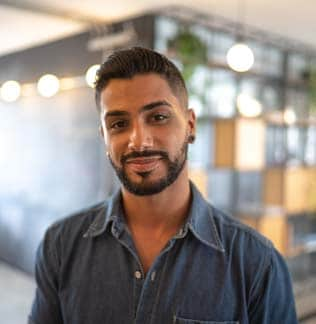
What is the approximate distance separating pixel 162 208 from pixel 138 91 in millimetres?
298

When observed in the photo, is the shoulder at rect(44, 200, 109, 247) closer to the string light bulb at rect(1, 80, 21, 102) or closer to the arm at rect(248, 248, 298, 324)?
the arm at rect(248, 248, 298, 324)

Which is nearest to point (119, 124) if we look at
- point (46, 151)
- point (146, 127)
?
point (146, 127)

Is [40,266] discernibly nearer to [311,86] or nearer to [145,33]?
[145,33]

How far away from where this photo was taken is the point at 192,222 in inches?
43.7

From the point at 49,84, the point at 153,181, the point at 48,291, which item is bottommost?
the point at 48,291

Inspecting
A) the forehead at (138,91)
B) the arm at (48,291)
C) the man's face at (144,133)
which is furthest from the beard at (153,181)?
the arm at (48,291)

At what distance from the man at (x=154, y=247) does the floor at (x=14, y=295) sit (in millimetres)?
3113

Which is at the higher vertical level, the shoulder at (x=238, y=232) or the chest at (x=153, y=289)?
the shoulder at (x=238, y=232)

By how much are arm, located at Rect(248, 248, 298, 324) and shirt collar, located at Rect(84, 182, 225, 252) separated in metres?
0.12

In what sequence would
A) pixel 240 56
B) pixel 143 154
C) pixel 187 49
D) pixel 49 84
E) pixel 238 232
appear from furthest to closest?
pixel 49 84, pixel 187 49, pixel 240 56, pixel 238 232, pixel 143 154

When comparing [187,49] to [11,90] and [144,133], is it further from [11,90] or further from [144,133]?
[144,133]

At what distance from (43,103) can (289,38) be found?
106 inches

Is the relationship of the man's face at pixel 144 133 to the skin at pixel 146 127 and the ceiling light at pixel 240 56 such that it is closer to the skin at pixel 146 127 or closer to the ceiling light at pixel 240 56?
the skin at pixel 146 127

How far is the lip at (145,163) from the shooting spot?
1016mm
